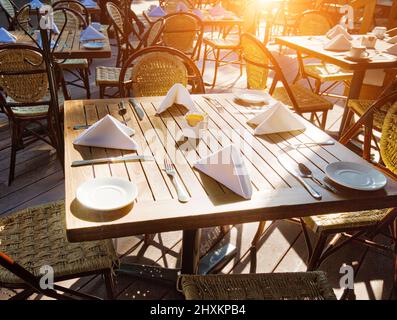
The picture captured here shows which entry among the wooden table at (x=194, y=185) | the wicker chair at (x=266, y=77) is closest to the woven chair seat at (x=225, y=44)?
the wicker chair at (x=266, y=77)

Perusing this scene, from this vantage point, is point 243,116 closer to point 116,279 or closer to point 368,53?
point 116,279

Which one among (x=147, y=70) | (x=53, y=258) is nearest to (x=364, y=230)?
(x=53, y=258)

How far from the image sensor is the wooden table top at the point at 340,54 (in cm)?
262

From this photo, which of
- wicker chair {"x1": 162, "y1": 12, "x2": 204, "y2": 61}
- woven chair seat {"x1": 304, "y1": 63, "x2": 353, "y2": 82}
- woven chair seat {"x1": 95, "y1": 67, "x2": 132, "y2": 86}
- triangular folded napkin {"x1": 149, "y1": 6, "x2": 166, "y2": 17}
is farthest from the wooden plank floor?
triangular folded napkin {"x1": 149, "y1": 6, "x2": 166, "y2": 17}

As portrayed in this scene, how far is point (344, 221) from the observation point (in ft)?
4.98

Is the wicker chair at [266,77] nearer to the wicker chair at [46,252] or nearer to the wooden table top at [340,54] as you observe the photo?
the wooden table top at [340,54]

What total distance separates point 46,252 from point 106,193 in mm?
492

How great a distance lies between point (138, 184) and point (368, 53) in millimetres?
2559

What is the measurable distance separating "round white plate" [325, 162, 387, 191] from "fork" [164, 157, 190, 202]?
1.62 ft

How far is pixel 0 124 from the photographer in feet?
10.6

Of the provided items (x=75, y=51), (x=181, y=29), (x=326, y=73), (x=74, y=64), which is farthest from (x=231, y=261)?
(x=181, y=29)

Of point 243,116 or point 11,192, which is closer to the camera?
point 243,116

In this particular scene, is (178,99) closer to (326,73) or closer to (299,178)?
(299,178)

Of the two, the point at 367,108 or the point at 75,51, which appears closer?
the point at 367,108
